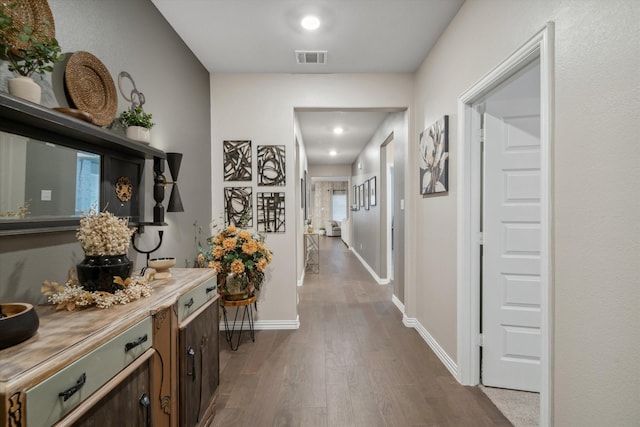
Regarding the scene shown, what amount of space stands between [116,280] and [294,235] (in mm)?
2209

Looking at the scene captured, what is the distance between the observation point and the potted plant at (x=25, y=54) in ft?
3.46

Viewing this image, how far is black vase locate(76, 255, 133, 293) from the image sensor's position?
3.90ft

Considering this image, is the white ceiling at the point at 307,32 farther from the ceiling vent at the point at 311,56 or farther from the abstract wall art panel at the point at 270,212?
the abstract wall art panel at the point at 270,212

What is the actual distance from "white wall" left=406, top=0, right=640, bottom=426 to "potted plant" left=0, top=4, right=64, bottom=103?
2.01m

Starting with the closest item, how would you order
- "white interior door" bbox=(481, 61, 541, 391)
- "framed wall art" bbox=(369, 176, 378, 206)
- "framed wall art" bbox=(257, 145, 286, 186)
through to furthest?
"white interior door" bbox=(481, 61, 541, 391) → "framed wall art" bbox=(257, 145, 286, 186) → "framed wall art" bbox=(369, 176, 378, 206)

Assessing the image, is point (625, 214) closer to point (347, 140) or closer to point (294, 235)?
point (294, 235)

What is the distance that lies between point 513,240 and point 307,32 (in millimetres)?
2237

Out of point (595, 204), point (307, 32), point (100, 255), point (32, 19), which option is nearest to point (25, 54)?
point (32, 19)

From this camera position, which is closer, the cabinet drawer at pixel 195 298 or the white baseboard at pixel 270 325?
the cabinet drawer at pixel 195 298

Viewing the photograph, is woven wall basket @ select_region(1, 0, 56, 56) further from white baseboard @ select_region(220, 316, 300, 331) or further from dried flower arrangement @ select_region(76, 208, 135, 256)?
white baseboard @ select_region(220, 316, 300, 331)

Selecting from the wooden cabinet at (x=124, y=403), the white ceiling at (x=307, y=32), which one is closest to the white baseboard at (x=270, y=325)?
the wooden cabinet at (x=124, y=403)

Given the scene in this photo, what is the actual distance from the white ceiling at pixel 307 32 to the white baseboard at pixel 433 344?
8.73 feet

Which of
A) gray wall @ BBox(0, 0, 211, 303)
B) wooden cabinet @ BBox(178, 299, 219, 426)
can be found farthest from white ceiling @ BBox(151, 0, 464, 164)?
wooden cabinet @ BBox(178, 299, 219, 426)

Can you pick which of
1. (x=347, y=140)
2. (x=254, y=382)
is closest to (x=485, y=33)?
(x=254, y=382)
